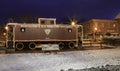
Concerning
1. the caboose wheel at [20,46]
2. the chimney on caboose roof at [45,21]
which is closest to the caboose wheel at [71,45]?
the chimney on caboose roof at [45,21]

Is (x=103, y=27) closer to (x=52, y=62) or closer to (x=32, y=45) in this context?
(x=32, y=45)

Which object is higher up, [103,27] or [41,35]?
[103,27]

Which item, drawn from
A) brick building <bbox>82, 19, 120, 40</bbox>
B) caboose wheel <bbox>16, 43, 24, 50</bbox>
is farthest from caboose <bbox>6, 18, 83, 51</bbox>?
brick building <bbox>82, 19, 120, 40</bbox>

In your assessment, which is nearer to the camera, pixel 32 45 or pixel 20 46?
pixel 20 46

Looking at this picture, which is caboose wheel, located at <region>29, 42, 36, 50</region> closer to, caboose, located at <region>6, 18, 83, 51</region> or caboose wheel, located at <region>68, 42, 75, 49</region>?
caboose, located at <region>6, 18, 83, 51</region>

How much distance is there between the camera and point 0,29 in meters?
78.6

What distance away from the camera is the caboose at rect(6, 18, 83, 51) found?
1139 inches

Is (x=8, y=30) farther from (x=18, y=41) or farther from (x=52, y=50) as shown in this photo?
(x=52, y=50)

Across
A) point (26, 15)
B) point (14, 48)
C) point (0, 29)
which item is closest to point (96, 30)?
point (26, 15)

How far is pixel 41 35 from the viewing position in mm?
30156

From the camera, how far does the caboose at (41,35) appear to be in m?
28.9

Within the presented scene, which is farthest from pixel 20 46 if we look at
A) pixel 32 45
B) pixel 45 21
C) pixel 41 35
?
pixel 45 21

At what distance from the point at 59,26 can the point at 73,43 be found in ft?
8.88

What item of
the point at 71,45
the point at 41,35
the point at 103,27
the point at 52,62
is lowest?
the point at 52,62
